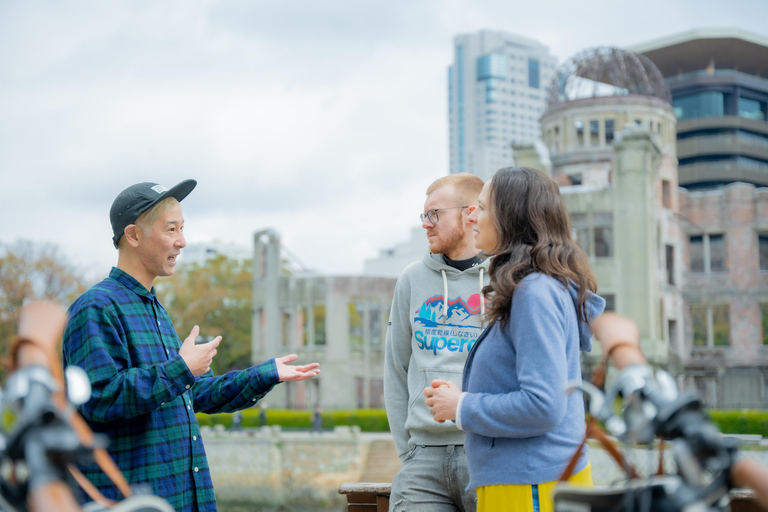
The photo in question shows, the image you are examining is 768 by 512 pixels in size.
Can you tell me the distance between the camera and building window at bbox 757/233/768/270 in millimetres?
35094

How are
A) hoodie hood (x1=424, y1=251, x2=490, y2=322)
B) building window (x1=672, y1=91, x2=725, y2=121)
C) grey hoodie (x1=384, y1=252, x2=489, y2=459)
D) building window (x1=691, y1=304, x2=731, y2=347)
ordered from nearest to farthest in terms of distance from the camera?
grey hoodie (x1=384, y1=252, x2=489, y2=459), hoodie hood (x1=424, y1=251, x2=490, y2=322), building window (x1=691, y1=304, x2=731, y2=347), building window (x1=672, y1=91, x2=725, y2=121)

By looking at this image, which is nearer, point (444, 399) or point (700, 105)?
point (444, 399)

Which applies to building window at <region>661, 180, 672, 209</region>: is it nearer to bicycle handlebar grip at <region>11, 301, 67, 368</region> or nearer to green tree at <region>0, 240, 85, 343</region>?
green tree at <region>0, 240, 85, 343</region>

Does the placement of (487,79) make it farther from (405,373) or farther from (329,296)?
(405,373)

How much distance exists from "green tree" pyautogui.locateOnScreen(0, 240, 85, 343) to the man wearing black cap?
3736 cm

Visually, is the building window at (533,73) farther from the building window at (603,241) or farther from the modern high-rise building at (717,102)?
the building window at (603,241)

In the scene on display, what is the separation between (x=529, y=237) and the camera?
9.46ft

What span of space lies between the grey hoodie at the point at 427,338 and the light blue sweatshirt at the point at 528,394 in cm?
77

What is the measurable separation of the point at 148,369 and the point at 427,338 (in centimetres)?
130

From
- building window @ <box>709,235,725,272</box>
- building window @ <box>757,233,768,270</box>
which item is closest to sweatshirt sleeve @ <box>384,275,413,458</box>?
building window @ <box>709,235,725,272</box>

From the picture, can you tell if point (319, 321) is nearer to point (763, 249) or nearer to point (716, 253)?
→ point (716, 253)

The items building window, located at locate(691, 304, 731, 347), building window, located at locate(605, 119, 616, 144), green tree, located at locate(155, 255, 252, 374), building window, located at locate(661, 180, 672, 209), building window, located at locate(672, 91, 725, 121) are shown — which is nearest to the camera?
building window, located at locate(661, 180, 672, 209)

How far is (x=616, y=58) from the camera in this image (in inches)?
1423

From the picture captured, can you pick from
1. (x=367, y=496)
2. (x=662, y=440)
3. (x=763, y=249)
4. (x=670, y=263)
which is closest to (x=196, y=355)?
(x=367, y=496)
